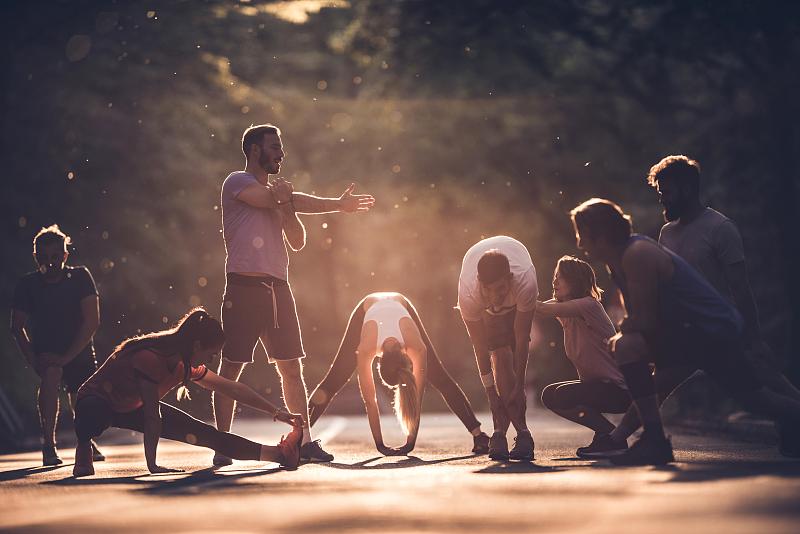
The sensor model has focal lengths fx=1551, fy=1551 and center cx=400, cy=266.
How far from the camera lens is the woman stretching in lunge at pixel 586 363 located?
11.0 m

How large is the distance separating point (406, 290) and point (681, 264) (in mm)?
31014

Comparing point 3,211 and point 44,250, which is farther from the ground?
point 3,211

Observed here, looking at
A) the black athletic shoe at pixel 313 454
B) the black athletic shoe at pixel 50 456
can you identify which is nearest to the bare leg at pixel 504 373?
the black athletic shoe at pixel 313 454

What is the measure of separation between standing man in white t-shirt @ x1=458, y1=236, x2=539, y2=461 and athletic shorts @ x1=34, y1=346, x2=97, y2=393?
350 centimetres

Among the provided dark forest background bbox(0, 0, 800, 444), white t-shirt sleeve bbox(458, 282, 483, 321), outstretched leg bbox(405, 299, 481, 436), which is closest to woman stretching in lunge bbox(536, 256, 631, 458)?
white t-shirt sleeve bbox(458, 282, 483, 321)

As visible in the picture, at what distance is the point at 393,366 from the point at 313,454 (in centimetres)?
88

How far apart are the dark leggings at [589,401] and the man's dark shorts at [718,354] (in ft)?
4.99

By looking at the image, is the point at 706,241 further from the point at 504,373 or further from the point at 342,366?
the point at 342,366

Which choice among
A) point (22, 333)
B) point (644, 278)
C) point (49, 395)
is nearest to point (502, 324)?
point (644, 278)

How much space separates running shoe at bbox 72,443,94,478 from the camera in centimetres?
1019

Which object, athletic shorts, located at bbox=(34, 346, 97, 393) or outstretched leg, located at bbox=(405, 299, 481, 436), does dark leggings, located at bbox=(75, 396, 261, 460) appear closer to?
outstretched leg, located at bbox=(405, 299, 481, 436)

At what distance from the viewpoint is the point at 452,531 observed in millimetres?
6238

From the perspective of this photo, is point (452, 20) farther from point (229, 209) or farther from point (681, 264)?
point (681, 264)

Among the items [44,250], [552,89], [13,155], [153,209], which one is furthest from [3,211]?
[44,250]
